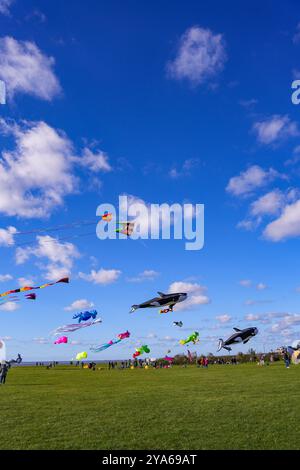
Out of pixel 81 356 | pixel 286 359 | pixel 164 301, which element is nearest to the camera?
pixel 164 301

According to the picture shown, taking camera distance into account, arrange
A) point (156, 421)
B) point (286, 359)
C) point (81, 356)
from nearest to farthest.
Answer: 1. point (156, 421)
2. point (286, 359)
3. point (81, 356)

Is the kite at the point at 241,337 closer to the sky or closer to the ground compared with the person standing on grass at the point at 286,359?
closer to the sky

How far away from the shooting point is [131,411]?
16.5 m

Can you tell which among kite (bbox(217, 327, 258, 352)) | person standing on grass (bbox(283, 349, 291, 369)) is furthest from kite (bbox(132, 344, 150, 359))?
kite (bbox(217, 327, 258, 352))

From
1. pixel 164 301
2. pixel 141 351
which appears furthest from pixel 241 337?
pixel 141 351

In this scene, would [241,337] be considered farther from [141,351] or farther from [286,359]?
[141,351]

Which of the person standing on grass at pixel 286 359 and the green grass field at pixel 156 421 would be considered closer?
the green grass field at pixel 156 421

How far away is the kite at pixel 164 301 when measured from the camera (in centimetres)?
2122

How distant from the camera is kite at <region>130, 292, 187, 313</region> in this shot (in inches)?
835

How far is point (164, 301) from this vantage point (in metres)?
21.7

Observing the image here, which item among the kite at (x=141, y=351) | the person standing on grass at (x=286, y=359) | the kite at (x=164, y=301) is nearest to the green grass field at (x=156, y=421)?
the kite at (x=164, y=301)

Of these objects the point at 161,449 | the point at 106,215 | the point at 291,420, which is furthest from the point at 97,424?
the point at 106,215

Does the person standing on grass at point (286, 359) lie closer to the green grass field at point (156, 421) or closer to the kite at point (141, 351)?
the green grass field at point (156, 421)
